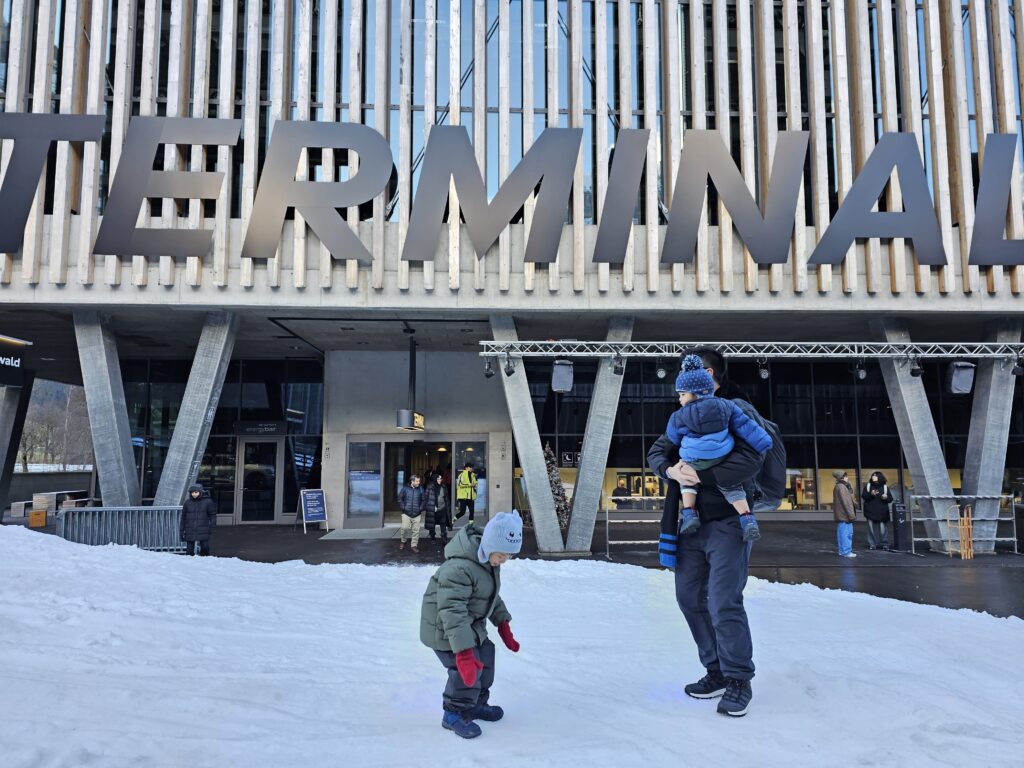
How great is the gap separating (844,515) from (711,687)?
10409 millimetres

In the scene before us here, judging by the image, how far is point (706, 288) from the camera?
1299cm

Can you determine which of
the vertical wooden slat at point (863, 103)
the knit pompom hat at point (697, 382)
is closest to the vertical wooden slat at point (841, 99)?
the vertical wooden slat at point (863, 103)

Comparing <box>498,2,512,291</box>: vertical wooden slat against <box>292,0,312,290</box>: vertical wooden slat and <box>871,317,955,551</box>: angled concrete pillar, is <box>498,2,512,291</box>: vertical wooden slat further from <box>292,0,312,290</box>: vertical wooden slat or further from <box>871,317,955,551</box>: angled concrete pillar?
<box>871,317,955,551</box>: angled concrete pillar

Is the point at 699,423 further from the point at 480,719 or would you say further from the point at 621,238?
the point at 621,238

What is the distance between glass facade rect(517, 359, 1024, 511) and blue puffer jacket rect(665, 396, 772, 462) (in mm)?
16483

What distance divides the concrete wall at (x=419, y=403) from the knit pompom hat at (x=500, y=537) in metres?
14.6

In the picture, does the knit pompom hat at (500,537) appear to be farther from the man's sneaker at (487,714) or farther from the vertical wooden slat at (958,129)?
the vertical wooden slat at (958,129)

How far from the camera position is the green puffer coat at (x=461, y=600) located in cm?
364

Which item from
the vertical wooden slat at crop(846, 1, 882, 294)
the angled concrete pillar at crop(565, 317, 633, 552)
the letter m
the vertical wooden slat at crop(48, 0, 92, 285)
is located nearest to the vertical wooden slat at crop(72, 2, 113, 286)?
the vertical wooden slat at crop(48, 0, 92, 285)

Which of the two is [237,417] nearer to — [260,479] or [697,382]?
[260,479]

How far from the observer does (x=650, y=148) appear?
518 inches

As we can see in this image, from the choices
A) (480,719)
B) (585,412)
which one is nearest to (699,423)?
(480,719)

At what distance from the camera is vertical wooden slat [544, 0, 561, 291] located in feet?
42.4

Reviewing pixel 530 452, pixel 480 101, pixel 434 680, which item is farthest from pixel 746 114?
pixel 434 680
